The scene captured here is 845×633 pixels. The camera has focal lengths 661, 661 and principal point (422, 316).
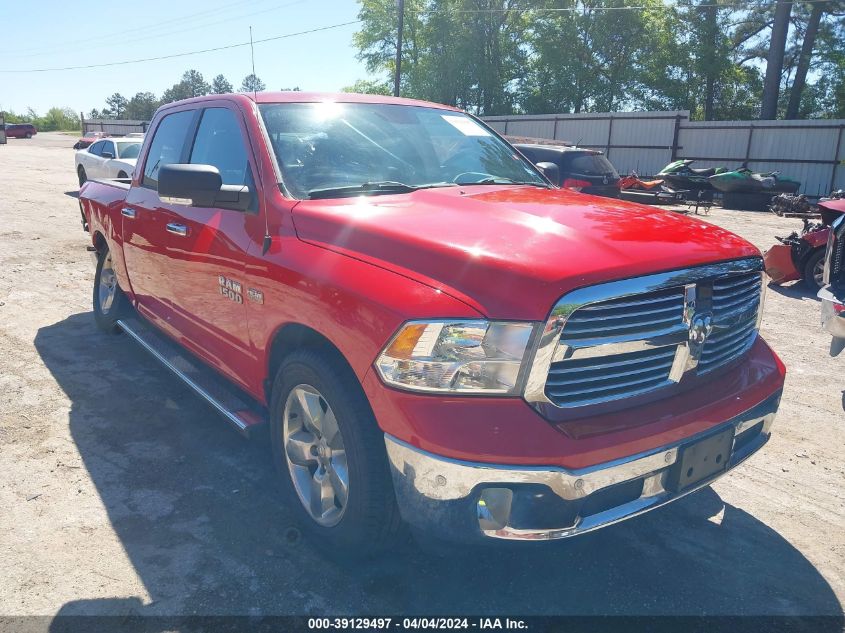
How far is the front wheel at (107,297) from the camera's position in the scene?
5.61 metres

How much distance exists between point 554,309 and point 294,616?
1.53m

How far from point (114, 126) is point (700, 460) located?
52.7 m

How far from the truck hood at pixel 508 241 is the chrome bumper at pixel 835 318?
7.84 ft

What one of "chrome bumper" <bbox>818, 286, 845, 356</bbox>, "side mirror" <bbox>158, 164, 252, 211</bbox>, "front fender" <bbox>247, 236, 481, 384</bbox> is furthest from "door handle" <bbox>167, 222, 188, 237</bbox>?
"chrome bumper" <bbox>818, 286, 845, 356</bbox>

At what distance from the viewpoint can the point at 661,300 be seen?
2367 mm

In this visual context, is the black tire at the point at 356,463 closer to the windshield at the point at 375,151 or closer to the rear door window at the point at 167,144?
the windshield at the point at 375,151

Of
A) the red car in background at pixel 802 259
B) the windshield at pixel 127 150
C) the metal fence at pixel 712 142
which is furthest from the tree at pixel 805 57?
the windshield at pixel 127 150

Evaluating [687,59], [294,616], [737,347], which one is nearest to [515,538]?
[294,616]

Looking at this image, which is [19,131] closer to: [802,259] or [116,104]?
[116,104]

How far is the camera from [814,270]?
338 inches

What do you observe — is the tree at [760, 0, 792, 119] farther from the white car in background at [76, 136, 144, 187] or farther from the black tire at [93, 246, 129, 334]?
the black tire at [93, 246, 129, 334]

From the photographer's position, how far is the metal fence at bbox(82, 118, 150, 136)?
44969mm

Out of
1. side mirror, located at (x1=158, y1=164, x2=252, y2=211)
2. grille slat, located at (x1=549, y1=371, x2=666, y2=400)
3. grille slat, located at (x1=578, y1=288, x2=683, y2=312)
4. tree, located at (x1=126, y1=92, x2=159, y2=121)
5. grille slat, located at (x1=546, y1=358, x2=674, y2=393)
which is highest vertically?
tree, located at (x1=126, y1=92, x2=159, y2=121)

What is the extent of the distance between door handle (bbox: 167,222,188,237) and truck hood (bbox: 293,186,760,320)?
116cm
